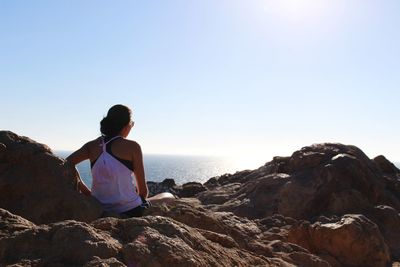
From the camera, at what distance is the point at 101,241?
3.92m

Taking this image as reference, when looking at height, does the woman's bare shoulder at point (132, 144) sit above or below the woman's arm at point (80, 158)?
above

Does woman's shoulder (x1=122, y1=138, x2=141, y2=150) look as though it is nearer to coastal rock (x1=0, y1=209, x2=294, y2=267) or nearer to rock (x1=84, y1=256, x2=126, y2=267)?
coastal rock (x1=0, y1=209, x2=294, y2=267)

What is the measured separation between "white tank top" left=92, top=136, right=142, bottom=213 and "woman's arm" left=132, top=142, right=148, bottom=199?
3.5 inches

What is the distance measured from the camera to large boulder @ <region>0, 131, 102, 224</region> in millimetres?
6273

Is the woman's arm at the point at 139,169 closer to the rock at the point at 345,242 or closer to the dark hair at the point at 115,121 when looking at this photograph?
the dark hair at the point at 115,121

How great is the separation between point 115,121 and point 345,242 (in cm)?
575

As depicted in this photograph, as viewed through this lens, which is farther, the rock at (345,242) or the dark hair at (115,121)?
the rock at (345,242)

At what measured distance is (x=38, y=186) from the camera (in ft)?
21.5

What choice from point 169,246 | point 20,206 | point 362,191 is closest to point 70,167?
point 20,206

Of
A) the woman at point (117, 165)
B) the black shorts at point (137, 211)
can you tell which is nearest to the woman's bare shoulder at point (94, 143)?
the woman at point (117, 165)

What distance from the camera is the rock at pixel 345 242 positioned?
9609 millimetres

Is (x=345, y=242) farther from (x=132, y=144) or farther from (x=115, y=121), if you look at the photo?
(x=115, y=121)

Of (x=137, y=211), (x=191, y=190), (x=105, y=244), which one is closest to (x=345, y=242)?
(x=137, y=211)

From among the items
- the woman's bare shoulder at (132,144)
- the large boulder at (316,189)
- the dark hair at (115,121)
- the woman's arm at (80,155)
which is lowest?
the large boulder at (316,189)
